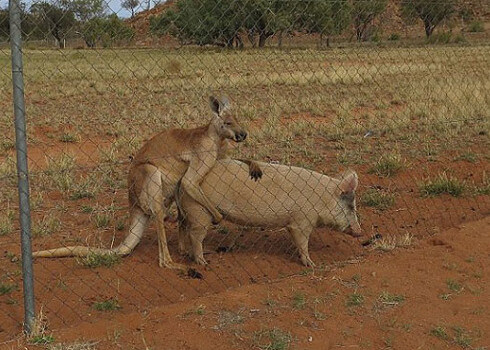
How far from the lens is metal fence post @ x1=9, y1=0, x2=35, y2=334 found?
11.9ft

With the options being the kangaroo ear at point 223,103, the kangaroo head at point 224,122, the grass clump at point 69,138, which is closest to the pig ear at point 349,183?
the kangaroo head at point 224,122

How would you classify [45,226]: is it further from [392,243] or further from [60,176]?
[392,243]

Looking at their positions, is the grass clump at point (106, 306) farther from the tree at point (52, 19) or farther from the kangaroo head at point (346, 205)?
the kangaroo head at point (346, 205)

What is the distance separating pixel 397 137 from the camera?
10.8m

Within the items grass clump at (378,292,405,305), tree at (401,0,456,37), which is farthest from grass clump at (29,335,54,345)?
tree at (401,0,456,37)

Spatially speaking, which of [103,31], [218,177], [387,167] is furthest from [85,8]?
[387,167]

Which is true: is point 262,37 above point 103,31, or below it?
below

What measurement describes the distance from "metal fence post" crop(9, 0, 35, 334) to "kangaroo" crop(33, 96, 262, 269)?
54.4 inches

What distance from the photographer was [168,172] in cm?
557

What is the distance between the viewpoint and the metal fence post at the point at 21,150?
11.9ft

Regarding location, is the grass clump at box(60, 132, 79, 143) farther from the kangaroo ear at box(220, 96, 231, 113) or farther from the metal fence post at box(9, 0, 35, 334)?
the metal fence post at box(9, 0, 35, 334)

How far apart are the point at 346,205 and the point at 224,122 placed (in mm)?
1335

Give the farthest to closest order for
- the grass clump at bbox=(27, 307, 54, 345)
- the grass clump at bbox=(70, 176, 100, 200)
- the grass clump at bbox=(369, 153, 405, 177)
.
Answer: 1. the grass clump at bbox=(369, 153, 405, 177)
2. the grass clump at bbox=(70, 176, 100, 200)
3. the grass clump at bbox=(27, 307, 54, 345)

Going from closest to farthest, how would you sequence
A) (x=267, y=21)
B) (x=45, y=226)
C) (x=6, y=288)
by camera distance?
(x=6, y=288), (x=45, y=226), (x=267, y=21)
